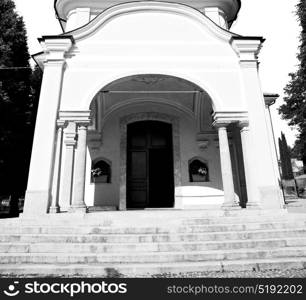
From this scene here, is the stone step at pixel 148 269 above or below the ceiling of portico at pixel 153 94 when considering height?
below

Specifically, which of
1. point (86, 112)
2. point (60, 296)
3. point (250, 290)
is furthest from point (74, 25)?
point (250, 290)

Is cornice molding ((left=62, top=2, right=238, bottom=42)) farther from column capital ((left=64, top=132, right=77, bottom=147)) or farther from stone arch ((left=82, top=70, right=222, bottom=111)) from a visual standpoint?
column capital ((left=64, top=132, right=77, bottom=147))

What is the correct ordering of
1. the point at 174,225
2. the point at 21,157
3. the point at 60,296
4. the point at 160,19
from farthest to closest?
the point at 21,157, the point at 160,19, the point at 174,225, the point at 60,296

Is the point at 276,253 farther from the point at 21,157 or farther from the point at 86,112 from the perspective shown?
the point at 21,157

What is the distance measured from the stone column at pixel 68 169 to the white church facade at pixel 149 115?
29mm

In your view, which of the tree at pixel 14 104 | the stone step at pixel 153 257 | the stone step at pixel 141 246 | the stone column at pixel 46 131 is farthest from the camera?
the tree at pixel 14 104

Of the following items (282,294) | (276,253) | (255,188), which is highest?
(255,188)

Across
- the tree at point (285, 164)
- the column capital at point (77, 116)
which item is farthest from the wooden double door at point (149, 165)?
the tree at point (285, 164)

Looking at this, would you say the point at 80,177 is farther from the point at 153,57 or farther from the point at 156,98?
the point at 156,98

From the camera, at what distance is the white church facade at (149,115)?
7457 mm

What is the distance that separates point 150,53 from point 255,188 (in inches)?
209

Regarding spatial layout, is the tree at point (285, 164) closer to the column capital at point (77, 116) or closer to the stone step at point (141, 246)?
the stone step at point (141, 246)

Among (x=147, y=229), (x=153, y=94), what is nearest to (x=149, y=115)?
(x=153, y=94)

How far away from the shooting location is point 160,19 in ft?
28.9
